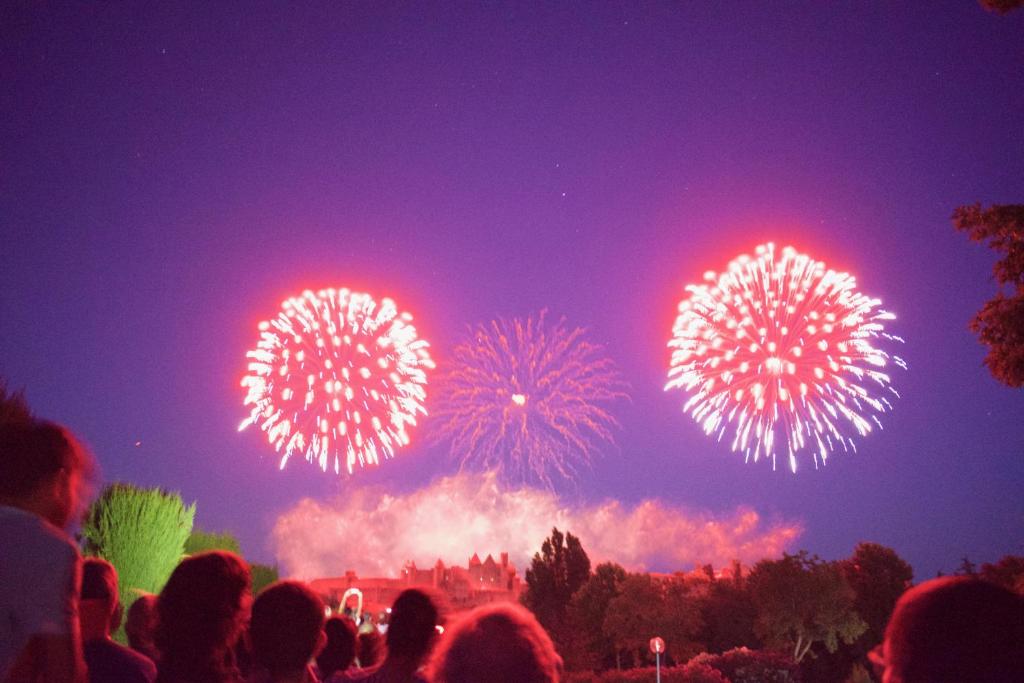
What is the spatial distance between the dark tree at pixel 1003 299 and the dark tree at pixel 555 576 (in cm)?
6430

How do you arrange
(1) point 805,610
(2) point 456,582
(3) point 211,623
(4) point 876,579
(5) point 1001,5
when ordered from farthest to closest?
(2) point 456,582
(4) point 876,579
(1) point 805,610
(5) point 1001,5
(3) point 211,623

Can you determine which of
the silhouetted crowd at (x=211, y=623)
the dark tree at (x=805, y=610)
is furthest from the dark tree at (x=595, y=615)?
the silhouetted crowd at (x=211, y=623)

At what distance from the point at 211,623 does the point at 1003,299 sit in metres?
15.4

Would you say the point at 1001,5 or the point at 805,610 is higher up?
the point at 1001,5

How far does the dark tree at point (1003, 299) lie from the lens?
1428 centimetres

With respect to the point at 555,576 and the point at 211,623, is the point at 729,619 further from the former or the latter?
the point at 211,623

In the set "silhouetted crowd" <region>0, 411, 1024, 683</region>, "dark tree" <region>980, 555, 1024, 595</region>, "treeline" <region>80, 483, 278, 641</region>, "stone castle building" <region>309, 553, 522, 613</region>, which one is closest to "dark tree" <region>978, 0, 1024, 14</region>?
"silhouetted crowd" <region>0, 411, 1024, 683</region>

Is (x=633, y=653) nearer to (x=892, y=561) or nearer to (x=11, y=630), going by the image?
(x=892, y=561)

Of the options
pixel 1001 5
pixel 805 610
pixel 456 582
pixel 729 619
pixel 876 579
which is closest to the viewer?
pixel 1001 5

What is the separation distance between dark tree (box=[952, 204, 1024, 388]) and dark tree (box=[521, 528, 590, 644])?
6430cm

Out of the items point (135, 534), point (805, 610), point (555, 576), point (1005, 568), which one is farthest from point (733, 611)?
point (135, 534)

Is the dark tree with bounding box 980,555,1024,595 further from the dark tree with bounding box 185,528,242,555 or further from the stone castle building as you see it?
the stone castle building

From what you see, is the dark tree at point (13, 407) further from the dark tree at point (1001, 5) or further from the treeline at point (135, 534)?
the dark tree at point (1001, 5)

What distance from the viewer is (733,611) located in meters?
64.6
